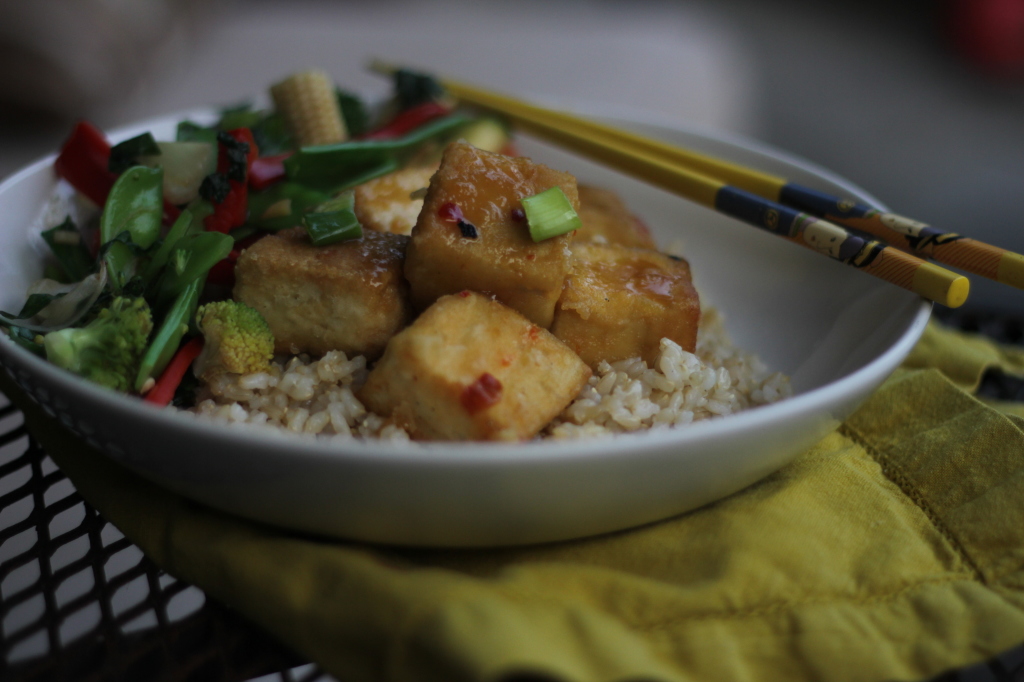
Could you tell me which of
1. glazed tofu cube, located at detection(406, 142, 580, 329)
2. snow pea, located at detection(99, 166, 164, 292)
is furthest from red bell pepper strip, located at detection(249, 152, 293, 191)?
glazed tofu cube, located at detection(406, 142, 580, 329)

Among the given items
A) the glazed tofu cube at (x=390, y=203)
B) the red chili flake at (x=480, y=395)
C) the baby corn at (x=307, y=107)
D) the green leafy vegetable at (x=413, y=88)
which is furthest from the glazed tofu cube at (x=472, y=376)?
the green leafy vegetable at (x=413, y=88)

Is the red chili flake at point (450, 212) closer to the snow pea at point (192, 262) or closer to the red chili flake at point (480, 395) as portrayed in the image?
the red chili flake at point (480, 395)

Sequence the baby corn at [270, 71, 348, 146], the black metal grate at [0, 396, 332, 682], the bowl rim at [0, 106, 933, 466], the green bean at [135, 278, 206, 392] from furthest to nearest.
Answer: the baby corn at [270, 71, 348, 146]
the green bean at [135, 278, 206, 392]
the black metal grate at [0, 396, 332, 682]
the bowl rim at [0, 106, 933, 466]

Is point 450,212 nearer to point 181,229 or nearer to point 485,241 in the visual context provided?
point 485,241

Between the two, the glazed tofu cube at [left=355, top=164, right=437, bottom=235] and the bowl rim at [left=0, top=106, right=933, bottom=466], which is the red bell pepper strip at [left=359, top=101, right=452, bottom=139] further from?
the bowl rim at [left=0, top=106, right=933, bottom=466]

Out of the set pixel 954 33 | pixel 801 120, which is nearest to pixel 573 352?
pixel 801 120

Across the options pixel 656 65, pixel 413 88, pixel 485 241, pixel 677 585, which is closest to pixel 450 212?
pixel 485 241
